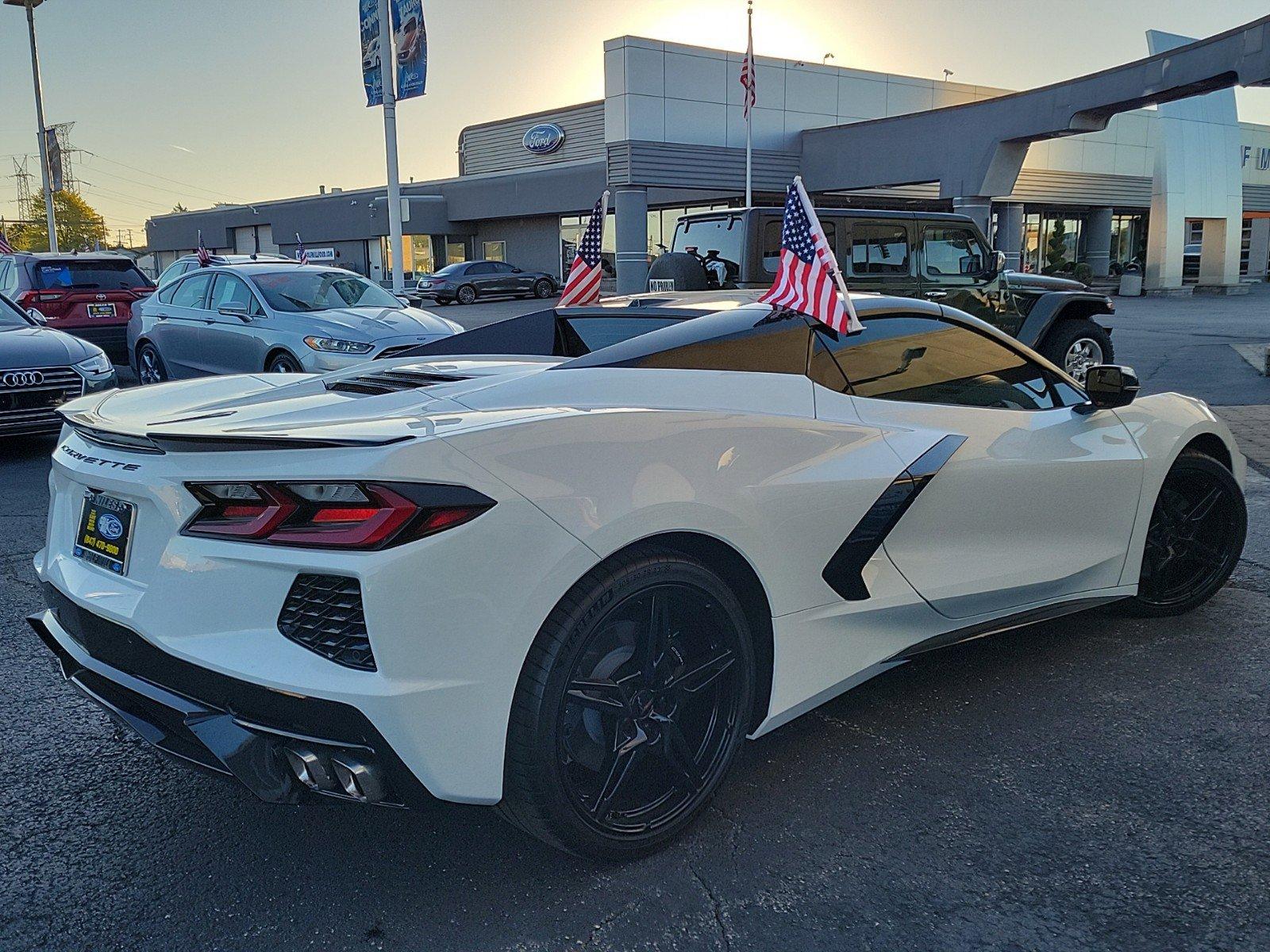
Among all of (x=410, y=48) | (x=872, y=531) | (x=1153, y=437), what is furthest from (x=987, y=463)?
(x=410, y=48)

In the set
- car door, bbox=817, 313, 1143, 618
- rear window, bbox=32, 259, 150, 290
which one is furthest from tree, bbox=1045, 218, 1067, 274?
car door, bbox=817, 313, 1143, 618

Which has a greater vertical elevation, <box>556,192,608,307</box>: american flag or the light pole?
the light pole

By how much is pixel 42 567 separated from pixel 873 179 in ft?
103

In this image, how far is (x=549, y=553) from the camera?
2350 millimetres

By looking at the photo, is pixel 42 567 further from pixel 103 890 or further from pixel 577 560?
pixel 577 560

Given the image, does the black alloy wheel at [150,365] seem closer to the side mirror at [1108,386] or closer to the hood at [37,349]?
the hood at [37,349]

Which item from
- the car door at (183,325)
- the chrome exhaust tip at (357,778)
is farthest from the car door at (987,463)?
the car door at (183,325)

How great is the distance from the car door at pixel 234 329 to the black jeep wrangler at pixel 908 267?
397cm

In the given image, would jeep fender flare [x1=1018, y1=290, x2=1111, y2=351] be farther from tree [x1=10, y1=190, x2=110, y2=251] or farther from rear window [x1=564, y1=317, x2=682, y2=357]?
tree [x1=10, y1=190, x2=110, y2=251]

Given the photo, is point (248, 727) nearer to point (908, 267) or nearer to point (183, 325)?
point (908, 267)

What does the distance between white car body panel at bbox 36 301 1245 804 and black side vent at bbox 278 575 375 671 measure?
24mm

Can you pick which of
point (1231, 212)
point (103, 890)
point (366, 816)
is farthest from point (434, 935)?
point (1231, 212)

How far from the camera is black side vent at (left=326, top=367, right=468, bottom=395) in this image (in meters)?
2.99

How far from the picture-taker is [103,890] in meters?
2.61
